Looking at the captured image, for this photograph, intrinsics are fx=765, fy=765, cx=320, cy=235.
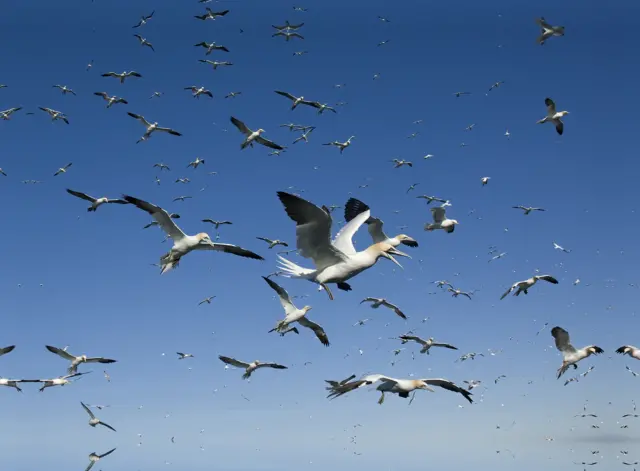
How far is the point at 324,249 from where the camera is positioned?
1934 cm

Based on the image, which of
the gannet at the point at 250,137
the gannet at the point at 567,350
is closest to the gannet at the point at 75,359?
the gannet at the point at 250,137

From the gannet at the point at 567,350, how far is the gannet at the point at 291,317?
896cm

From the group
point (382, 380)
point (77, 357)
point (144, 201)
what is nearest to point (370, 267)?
point (382, 380)

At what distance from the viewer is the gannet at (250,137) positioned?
34656 millimetres

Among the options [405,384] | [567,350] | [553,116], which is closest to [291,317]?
[405,384]

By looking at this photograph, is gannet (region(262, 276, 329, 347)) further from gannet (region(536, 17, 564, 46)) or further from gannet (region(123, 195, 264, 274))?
gannet (region(536, 17, 564, 46))

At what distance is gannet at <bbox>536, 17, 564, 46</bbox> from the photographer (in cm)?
3450

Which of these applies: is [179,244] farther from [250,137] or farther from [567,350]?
[567,350]

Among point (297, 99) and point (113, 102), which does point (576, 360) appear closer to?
point (297, 99)

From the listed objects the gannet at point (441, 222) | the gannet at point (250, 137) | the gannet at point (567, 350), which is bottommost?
the gannet at point (567, 350)

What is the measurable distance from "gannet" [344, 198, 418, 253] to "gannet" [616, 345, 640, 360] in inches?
352

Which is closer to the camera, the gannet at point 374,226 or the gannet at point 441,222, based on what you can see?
the gannet at point 374,226

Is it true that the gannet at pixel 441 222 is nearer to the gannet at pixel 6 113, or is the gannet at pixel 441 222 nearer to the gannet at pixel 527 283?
the gannet at pixel 527 283

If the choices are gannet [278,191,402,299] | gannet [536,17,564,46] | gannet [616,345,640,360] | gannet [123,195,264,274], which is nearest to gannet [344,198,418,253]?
gannet [278,191,402,299]
